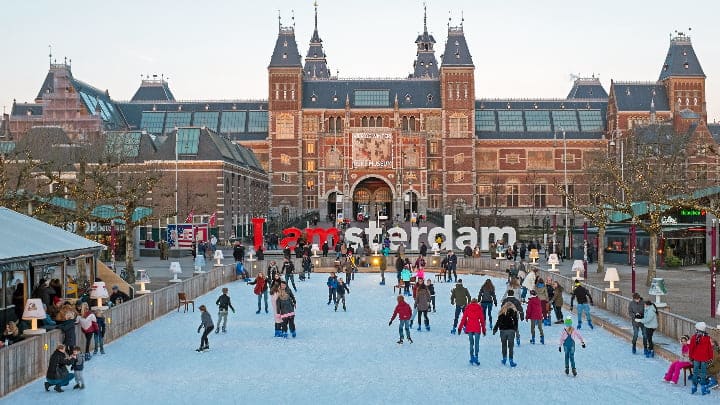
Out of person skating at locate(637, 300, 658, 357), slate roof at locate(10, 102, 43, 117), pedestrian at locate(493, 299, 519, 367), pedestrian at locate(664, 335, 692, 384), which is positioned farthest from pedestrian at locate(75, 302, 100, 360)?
slate roof at locate(10, 102, 43, 117)

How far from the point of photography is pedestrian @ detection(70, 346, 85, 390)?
1430 cm

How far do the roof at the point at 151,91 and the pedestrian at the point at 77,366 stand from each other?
3590 inches

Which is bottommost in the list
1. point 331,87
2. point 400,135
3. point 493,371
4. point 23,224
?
point 493,371

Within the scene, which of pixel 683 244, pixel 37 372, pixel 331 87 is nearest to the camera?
pixel 37 372

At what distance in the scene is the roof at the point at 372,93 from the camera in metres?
91.4

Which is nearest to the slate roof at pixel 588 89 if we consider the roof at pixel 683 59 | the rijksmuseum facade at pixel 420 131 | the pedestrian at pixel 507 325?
the rijksmuseum facade at pixel 420 131

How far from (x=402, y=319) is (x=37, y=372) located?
7.85m

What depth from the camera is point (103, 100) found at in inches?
3531

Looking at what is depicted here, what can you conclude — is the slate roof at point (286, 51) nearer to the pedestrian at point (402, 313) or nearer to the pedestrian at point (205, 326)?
the pedestrian at point (402, 313)

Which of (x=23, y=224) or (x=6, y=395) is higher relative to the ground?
(x=23, y=224)

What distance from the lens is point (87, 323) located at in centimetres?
1686

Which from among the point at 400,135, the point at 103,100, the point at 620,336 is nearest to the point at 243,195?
the point at 400,135

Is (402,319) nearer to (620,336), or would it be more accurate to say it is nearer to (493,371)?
(493,371)

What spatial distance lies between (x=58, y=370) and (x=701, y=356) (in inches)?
423
